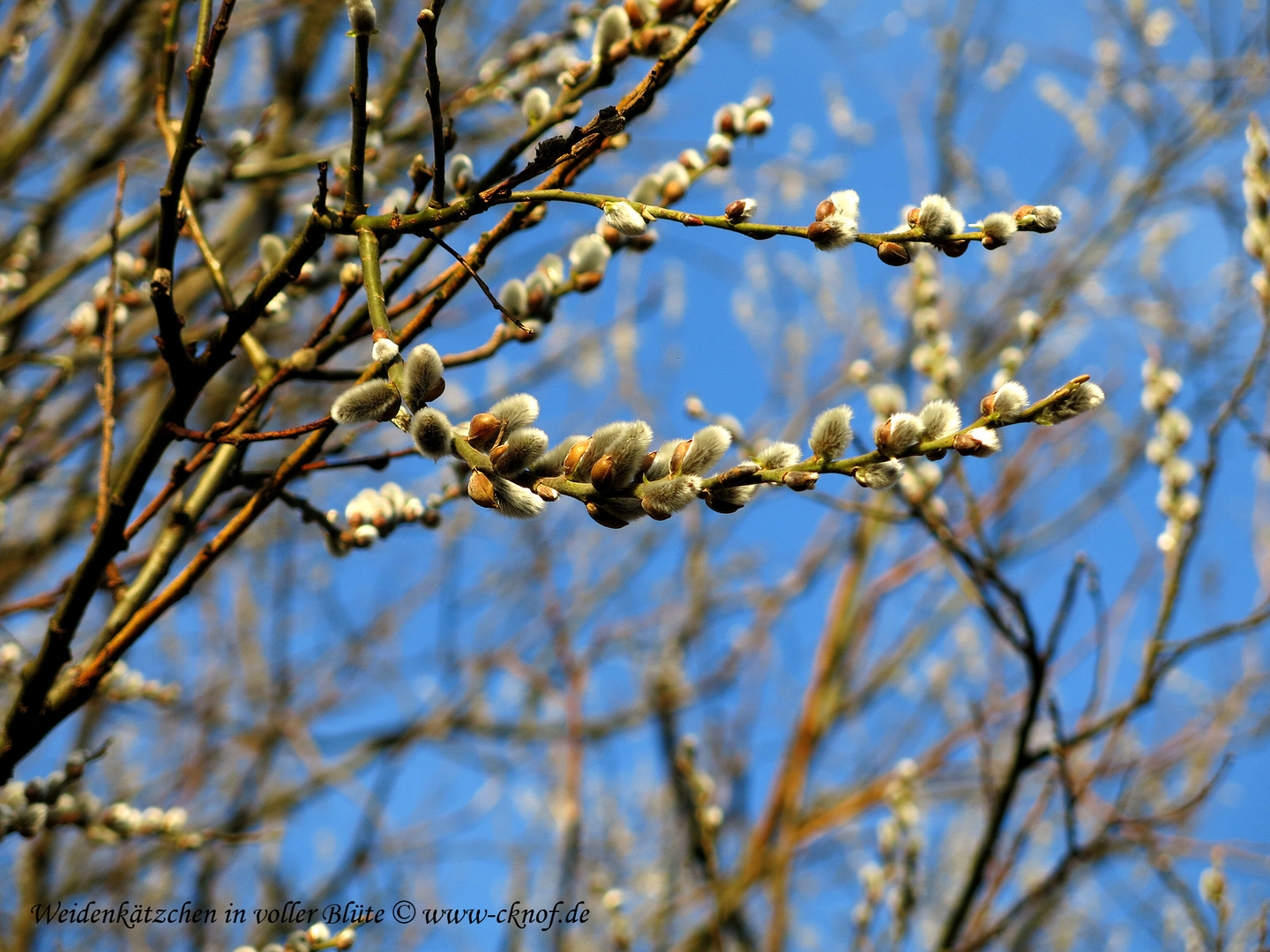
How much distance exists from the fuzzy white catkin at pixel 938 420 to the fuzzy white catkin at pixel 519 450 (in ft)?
1.30

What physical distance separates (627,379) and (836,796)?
2759mm

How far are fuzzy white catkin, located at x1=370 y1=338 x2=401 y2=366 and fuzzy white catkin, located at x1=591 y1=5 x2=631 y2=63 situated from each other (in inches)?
33.9

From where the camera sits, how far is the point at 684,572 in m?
5.07

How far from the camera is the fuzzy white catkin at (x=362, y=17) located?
1.05 meters

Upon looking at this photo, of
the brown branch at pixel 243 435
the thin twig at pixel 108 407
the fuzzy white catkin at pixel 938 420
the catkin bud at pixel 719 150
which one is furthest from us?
the catkin bud at pixel 719 150

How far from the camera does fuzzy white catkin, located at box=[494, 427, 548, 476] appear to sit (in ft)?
2.80

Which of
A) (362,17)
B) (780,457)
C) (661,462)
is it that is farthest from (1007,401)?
(362,17)

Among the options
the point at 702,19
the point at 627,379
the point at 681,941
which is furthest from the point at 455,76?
the point at 681,941

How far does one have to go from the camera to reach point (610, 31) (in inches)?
58.5

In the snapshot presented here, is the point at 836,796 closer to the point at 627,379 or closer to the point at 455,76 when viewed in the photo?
the point at 627,379

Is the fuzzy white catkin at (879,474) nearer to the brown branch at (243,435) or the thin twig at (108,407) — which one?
the brown branch at (243,435)

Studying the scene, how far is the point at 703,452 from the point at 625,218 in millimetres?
274

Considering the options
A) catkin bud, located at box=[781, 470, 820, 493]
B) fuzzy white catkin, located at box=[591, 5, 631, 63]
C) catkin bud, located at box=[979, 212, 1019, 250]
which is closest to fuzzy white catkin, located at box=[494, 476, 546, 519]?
catkin bud, located at box=[781, 470, 820, 493]

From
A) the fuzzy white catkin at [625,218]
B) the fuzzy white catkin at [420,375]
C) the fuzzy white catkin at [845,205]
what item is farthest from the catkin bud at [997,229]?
the fuzzy white catkin at [420,375]
